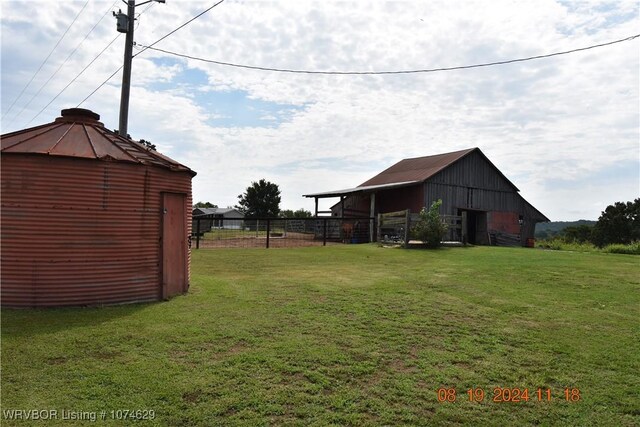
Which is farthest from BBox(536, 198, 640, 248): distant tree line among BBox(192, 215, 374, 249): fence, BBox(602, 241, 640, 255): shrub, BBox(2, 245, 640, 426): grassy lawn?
BBox(2, 245, 640, 426): grassy lawn

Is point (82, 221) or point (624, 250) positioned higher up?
point (82, 221)

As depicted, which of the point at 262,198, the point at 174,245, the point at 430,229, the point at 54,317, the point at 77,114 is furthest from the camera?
the point at 262,198

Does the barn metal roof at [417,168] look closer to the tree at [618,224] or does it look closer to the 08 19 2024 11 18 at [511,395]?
the 08 19 2024 11 18 at [511,395]

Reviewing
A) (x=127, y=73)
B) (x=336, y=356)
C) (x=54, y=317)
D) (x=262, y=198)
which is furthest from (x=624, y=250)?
(x=262, y=198)

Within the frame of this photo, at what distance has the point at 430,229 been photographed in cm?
1803

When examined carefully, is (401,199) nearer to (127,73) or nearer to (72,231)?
(127,73)

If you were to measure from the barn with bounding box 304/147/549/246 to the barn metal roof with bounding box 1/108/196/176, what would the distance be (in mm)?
18488

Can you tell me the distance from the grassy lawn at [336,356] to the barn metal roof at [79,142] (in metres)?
Answer: 2.66

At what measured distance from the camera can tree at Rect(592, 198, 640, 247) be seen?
52219 millimetres

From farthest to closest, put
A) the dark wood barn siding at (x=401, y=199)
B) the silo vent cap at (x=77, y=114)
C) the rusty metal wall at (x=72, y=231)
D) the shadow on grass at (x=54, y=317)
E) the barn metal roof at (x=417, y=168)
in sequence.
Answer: the barn metal roof at (x=417, y=168) < the dark wood barn siding at (x=401, y=199) < the silo vent cap at (x=77, y=114) < the rusty metal wall at (x=72, y=231) < the shadow on grass at (x=54, y=317)

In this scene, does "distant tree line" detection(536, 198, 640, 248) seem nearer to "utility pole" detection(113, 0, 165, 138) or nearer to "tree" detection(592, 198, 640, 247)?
"tree" detection(592, 198, 640, 247)

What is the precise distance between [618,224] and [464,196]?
126ft

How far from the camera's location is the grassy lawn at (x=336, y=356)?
3.65 metres

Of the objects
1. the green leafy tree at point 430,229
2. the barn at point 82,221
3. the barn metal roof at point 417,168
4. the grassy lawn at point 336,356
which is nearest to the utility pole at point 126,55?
the barn at point 82,221
